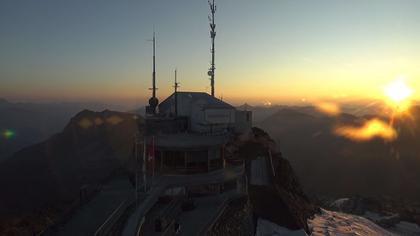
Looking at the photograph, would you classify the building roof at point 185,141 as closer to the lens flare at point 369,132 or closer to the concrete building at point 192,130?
the concrete building at point 192,130

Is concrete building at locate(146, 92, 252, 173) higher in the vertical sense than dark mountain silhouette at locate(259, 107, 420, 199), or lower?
higher

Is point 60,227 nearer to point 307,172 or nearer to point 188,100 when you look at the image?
point 188,100

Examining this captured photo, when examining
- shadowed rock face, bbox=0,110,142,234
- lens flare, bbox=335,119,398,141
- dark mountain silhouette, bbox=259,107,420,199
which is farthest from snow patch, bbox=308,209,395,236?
lens flare, bbox=335,119,398,141

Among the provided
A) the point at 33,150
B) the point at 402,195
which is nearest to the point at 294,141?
the point at 402,195

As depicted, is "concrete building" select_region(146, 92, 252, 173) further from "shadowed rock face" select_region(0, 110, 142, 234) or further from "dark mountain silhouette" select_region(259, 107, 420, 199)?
"dark mountain silhouette" select_region(259, 107, 420, 199)

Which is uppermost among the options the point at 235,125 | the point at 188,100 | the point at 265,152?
the point at 188,100
